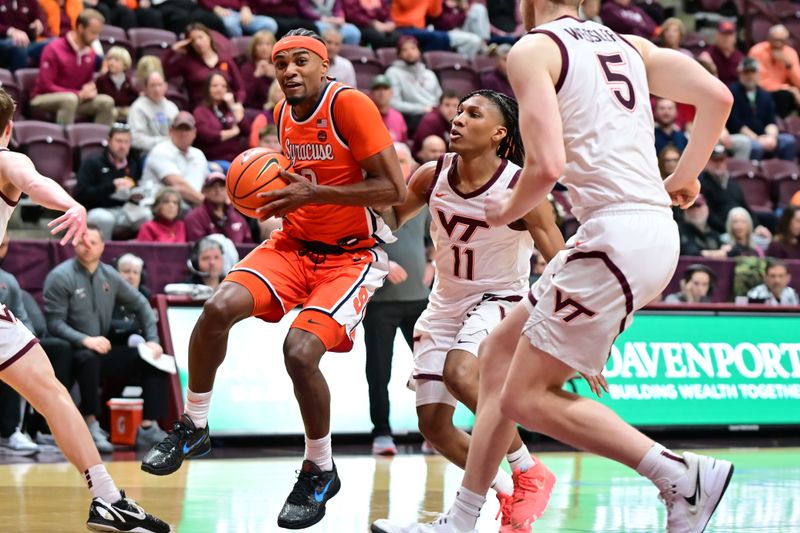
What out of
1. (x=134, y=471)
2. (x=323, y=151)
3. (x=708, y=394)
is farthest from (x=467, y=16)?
(x=323, y=151)

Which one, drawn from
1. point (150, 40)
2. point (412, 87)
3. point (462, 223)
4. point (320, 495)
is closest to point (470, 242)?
point (462, 223)

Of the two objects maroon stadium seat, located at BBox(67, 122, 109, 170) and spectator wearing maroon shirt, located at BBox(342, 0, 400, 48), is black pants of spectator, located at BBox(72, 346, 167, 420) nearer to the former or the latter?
maroon stadium seat, located at BBox(67, 122, 109, 170)

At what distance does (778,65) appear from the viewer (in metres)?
17.7

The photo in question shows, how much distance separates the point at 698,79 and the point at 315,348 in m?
2.01

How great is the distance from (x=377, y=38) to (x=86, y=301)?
6.96 m

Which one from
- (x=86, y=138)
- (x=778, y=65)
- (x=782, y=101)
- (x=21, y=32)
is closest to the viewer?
(x=86, y=138)

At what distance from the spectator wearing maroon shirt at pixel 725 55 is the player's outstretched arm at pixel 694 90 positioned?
12.8 m

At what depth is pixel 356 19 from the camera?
1552cm

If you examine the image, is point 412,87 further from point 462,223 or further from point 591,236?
point 591,236

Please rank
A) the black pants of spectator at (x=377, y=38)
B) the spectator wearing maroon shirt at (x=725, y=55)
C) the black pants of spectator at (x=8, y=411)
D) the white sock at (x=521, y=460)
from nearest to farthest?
the white sock at (x=521, y=460)
the black pants of spectator at (x=8, y=411)
the black pants of spectator at (x=377, y=38)
the spectator wearing maroon shirt at (x=725, y=55)

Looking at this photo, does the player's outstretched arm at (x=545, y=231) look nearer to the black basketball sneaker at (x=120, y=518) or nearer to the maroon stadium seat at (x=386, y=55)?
the black basketball sneaker at (x=120, y=518)

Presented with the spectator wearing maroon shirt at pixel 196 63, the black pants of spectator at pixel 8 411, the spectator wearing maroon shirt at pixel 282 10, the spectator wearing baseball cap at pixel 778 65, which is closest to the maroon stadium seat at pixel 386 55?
the spectator wearing maroon shirt at pixel 282 10

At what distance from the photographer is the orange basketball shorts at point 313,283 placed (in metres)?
5.70

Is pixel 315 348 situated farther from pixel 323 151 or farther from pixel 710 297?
pixel 710 297
